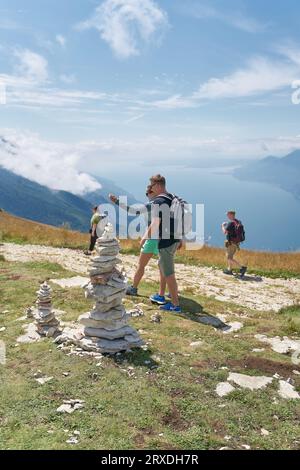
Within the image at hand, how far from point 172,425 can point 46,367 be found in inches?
117

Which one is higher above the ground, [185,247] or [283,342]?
[185,247]

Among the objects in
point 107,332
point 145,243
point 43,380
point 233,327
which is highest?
point 145,243

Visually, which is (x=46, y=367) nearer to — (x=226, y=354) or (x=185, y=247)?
(x=226, y=354)

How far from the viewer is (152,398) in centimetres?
740

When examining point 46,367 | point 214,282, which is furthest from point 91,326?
point 214,282

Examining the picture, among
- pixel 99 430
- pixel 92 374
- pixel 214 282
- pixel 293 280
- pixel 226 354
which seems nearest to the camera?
pixel 99 430

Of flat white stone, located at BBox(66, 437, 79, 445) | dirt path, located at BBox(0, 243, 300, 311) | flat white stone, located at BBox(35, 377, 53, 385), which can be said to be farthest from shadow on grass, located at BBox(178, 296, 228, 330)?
flat white stone, located at BBox(66, 437, 79, 445)

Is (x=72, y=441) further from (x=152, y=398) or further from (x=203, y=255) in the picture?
(x=203, y=255)

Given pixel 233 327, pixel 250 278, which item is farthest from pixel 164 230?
pixel 250 278

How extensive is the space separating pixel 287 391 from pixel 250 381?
687 mm

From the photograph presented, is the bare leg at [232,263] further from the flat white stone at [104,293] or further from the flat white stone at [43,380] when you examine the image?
the flat white stone at [43,380]

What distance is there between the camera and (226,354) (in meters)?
9.33

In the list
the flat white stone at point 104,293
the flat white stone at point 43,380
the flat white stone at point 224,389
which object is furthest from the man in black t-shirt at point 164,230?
the flat white stone at point 43,380

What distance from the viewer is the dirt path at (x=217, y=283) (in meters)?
16.8
